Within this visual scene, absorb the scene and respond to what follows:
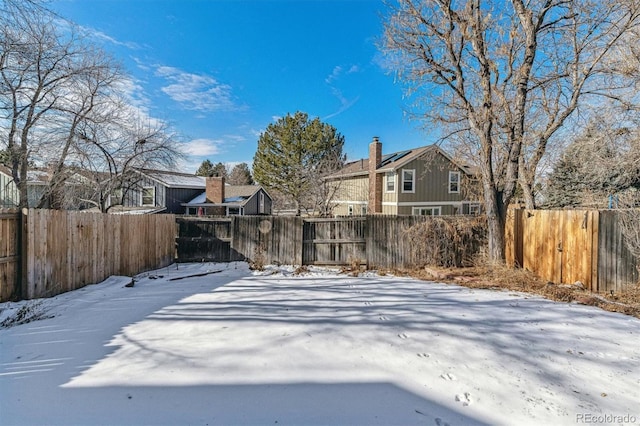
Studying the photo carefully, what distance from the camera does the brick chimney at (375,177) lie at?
20.4m

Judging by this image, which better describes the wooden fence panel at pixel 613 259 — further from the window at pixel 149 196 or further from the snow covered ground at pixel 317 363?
the window at pixel 149 196

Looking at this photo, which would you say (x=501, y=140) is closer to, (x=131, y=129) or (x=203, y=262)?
(x=203, y=262)

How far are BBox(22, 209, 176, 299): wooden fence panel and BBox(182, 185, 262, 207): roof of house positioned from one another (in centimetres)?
1511

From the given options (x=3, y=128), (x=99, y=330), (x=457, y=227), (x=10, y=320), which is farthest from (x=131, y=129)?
(x=457, y=227)

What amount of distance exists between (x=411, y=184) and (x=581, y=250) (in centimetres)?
1354

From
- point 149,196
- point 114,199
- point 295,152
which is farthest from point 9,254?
point 295,152

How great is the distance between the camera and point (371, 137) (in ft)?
67.4

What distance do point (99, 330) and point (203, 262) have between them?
5728 mm

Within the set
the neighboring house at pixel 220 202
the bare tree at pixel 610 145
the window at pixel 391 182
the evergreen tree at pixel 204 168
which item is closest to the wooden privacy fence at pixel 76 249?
the bare tree at pixel 610 145

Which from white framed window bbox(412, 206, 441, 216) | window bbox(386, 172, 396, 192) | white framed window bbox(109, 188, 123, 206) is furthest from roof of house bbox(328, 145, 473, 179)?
white framed window bbox(109, 188, 123, 206)

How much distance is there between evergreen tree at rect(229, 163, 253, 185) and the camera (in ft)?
163

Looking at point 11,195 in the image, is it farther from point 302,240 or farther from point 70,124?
point 302,240

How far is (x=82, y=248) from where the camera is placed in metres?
6.09

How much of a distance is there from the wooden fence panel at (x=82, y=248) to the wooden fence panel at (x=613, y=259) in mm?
10443
